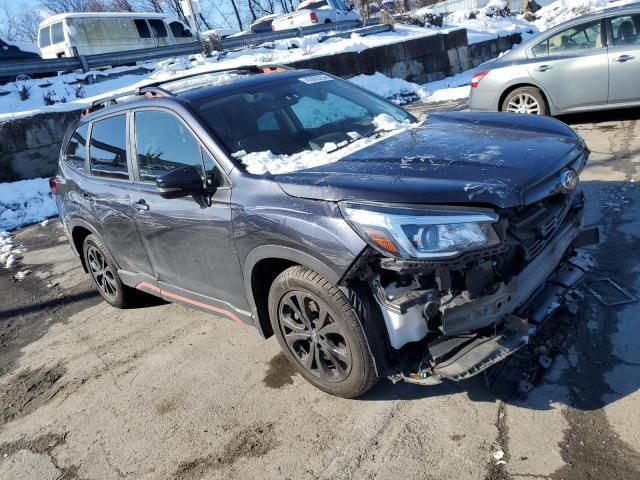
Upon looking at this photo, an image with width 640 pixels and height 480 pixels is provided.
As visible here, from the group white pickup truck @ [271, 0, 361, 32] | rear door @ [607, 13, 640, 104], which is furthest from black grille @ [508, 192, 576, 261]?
white pickup truck @ [271, 0, 361, 32]

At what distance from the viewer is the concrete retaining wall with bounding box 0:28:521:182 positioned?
9.72 m

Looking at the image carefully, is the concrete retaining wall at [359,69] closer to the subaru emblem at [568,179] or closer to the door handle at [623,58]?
the door handle at [623,58]

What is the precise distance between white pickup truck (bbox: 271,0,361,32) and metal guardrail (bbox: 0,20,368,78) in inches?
242

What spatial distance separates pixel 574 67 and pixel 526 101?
75cm

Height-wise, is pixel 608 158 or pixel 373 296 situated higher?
pixel 373 296

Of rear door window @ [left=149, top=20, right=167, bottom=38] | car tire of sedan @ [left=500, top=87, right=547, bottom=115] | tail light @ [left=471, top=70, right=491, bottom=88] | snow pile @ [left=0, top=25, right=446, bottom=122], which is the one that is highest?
rear door window @ [left=149, top=20, right=167, bottom=38]

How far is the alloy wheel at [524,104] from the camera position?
7696mm

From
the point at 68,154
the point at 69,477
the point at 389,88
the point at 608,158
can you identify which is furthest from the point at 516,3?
the point at 69,477

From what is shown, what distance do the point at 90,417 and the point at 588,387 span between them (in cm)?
298

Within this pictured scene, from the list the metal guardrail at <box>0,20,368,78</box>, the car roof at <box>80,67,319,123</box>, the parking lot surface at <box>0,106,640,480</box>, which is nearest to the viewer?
the parking lot surface at <box>0,106,640,480</box>

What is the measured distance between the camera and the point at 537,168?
273cm

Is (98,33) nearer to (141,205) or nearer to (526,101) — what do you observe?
(526,101)

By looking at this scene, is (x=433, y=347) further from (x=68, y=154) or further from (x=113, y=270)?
(x=68, y=154)

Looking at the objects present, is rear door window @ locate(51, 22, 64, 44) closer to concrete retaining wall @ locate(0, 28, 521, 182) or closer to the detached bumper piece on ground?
concrete retaining wall @ locate(0, 28, 521, 182)
